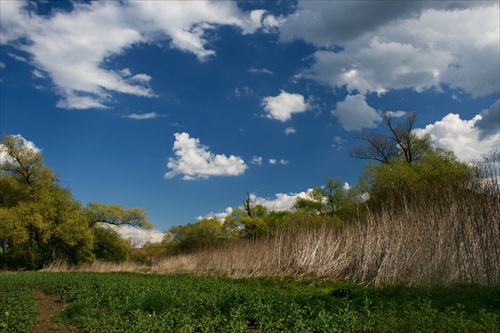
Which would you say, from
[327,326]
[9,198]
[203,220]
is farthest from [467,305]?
[203,220]

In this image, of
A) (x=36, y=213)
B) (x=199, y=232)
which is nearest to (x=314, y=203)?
(x=199, y=232)

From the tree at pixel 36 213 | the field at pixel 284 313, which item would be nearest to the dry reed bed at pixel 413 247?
the field at pixel 284 313

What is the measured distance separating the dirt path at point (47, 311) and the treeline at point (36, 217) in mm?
24415

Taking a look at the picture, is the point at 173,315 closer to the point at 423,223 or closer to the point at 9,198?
the point at 423,223

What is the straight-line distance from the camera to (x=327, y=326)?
689 cm

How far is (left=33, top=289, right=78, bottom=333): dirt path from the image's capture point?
30.2 feet

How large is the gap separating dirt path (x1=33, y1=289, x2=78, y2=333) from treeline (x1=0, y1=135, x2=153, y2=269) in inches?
961

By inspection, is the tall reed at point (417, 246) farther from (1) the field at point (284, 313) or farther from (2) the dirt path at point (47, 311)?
(2) the dirt path at point (47, 311)

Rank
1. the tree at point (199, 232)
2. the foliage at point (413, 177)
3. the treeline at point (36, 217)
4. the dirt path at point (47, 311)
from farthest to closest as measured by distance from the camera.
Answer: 1. the tree at point (199, 232)
2. the treeline at point (36, 217)
3. the foliage at point (413, 177)
4. the dirt path at point (47, 311)

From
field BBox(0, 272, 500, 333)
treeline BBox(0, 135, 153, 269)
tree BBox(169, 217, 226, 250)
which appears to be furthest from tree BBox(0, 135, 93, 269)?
field BBox(0, 272, 500, 333)

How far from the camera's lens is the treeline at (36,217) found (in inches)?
1453

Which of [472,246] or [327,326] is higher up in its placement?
[472,246]

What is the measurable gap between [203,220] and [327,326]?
4917cm

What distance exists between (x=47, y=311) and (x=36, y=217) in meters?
28.5
